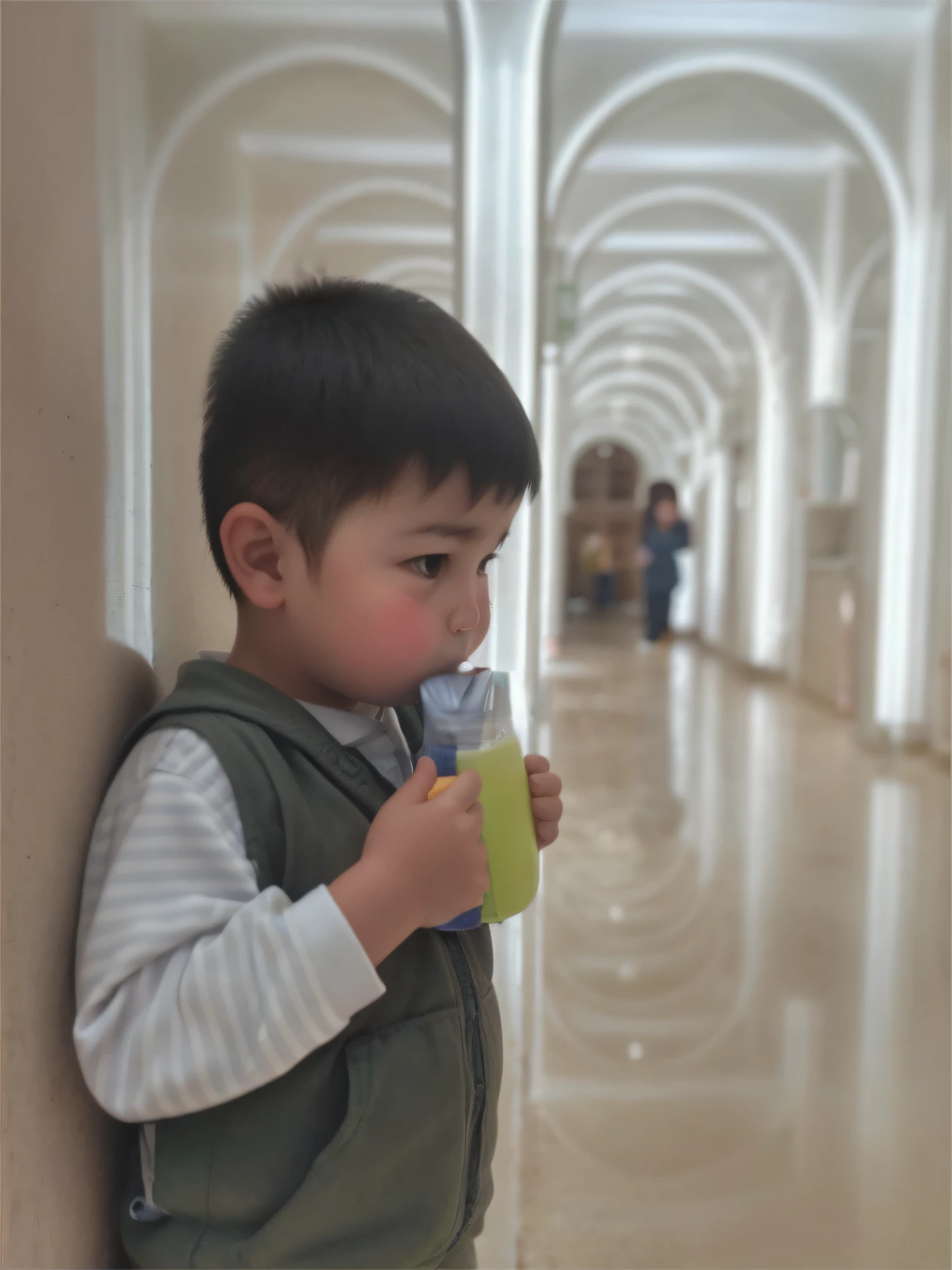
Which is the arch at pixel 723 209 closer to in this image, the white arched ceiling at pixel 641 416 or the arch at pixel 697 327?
the arch at pixel 697 327

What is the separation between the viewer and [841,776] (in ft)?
6.79

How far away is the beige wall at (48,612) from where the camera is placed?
33 cm

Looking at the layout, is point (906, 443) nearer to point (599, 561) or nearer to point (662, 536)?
point (662, 536)

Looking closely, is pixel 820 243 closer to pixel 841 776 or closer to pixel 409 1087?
pixel 841 776

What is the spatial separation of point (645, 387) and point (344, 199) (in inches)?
120

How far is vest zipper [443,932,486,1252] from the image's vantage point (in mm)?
425

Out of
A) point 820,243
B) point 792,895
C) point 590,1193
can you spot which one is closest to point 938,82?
point 792,895

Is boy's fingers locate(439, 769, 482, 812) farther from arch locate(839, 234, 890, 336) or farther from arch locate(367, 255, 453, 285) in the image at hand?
arch locate(839, 234, 890, 336)

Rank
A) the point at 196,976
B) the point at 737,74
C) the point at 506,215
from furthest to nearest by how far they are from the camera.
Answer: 1. the point at 737,74
2. the point at 506,215
3. the point at 196,976

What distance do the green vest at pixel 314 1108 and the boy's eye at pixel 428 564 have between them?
3.2 inches

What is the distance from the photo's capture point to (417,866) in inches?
14.3

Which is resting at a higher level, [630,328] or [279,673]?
[630,328]

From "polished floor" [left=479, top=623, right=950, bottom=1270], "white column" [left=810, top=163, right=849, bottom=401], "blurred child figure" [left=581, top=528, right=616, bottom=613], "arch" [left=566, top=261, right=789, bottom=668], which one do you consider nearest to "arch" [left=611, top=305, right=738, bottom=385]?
"arch" [left=566, top=261, right=789, bottom=668]

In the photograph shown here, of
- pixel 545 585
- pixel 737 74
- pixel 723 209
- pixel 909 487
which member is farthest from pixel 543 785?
pixel 723 209
